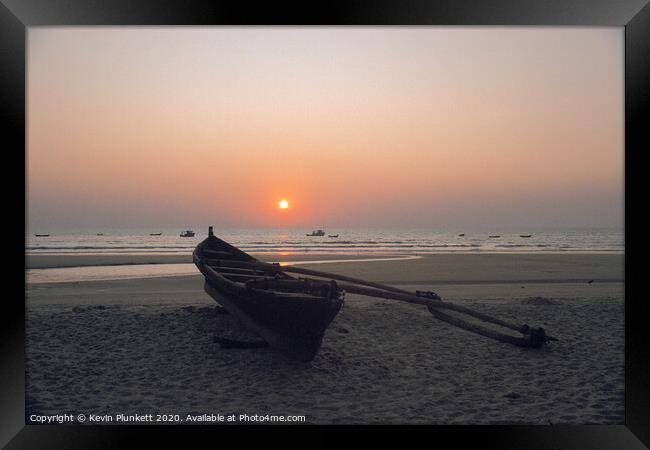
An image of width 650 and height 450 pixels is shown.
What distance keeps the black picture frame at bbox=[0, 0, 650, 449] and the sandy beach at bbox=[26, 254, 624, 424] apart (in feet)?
2.43

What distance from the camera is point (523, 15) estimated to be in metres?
3.97

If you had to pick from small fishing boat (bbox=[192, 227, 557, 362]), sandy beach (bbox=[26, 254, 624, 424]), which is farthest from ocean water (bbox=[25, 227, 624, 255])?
small fishing boat (bbox=[192, 227, 557, 362])

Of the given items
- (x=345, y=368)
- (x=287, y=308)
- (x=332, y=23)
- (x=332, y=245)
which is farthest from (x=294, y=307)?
(x=332, y=245)

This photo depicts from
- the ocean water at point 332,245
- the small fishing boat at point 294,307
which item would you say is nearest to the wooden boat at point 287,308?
the small fishing boat at point 294,307

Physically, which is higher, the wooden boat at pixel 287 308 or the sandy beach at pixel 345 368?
the wooden boat at pixel 287 308

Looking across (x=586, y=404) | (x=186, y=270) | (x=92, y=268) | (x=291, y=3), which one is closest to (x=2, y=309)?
(x=291, y=3)

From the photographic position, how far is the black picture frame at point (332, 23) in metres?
3.76

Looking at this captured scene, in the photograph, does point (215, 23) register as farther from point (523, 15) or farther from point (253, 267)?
point (253, 267)

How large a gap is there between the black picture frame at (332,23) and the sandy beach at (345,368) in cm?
74

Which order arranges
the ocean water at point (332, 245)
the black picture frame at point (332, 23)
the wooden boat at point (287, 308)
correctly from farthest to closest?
the ocean water at point (332, 245)
the wooden boat at point (287, 308)
the black picture frame at point (332, 23)

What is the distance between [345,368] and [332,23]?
146 inches

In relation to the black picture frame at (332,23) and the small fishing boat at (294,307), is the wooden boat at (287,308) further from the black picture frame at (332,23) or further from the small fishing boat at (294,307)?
the black picture frame at (332,23)

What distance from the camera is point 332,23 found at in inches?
156

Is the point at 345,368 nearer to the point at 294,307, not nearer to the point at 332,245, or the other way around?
the point at 294,307
